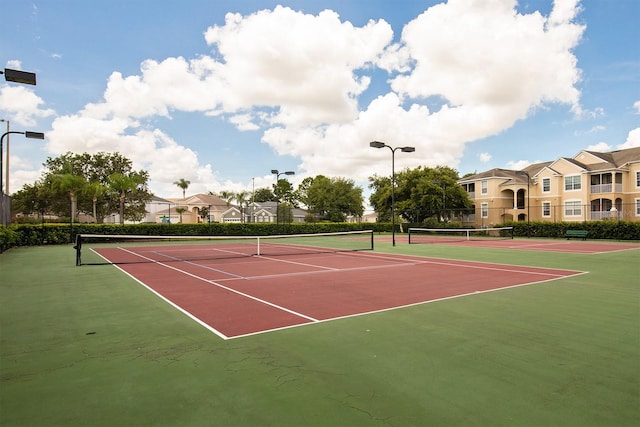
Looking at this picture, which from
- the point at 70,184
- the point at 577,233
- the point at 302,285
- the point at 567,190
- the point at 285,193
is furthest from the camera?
the point at 285,193

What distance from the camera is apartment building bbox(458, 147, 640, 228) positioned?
132ft

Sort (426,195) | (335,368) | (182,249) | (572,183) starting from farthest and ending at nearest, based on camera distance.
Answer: (426,195) → (572,183) → (182,249) → (335,368)

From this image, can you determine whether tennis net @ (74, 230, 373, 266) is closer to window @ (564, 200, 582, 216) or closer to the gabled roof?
window @ (564, 200, 582, 216)

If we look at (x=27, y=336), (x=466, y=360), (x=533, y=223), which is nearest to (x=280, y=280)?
(x=27, y=336)

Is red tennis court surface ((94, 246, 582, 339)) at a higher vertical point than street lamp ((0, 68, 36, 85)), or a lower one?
lower

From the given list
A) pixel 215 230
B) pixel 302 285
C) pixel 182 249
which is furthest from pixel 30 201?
pixel 302 285

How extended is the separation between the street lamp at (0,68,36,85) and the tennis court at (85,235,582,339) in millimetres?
5485

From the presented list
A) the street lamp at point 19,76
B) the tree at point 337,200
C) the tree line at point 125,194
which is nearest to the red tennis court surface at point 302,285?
the street lamp at point 19,76

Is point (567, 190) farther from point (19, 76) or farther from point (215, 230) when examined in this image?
point (19, 76)

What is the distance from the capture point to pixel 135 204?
56.9 meters

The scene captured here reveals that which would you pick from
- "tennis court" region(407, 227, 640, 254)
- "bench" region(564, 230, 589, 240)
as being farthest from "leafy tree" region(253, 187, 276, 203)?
"bench" region(564, 230, 589, 240)

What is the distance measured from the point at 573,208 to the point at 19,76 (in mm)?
48358

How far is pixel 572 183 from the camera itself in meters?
43.6

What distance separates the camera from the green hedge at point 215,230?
24578mm
